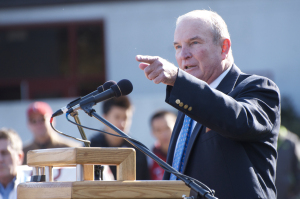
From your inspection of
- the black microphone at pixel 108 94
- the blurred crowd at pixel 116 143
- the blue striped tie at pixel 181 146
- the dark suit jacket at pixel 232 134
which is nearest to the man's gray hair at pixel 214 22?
the dark suit jacket at pixel 232 134

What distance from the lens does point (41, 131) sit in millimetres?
5148

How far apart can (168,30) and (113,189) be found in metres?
8.50

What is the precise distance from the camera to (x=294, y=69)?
10.4 metres

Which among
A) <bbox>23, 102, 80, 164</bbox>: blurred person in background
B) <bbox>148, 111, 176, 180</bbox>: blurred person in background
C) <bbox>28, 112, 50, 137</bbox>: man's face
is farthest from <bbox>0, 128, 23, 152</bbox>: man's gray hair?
<bbox>148, 111, 176, 180</bbox>: blurred person in background

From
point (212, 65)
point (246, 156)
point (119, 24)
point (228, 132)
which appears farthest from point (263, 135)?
point (119, 24)

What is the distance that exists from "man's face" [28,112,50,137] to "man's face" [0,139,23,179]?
1.41m

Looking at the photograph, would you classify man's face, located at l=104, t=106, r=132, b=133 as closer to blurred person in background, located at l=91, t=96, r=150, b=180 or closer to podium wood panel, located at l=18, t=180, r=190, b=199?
blurred person in background, located at l=91, t=96, r=150, b=180

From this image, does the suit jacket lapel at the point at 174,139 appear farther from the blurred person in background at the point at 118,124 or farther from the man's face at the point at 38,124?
the man's face at the point at 38,124

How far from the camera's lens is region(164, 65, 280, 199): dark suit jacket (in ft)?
6.11

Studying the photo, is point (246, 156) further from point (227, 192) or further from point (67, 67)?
point (67, 67)

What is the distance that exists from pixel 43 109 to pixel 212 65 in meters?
3.28

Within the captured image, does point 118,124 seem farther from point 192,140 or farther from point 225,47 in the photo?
point 192,140

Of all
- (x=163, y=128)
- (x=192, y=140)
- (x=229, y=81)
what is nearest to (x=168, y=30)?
(x=163, y=128)

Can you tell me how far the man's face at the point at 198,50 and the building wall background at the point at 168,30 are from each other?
7.31 meters
